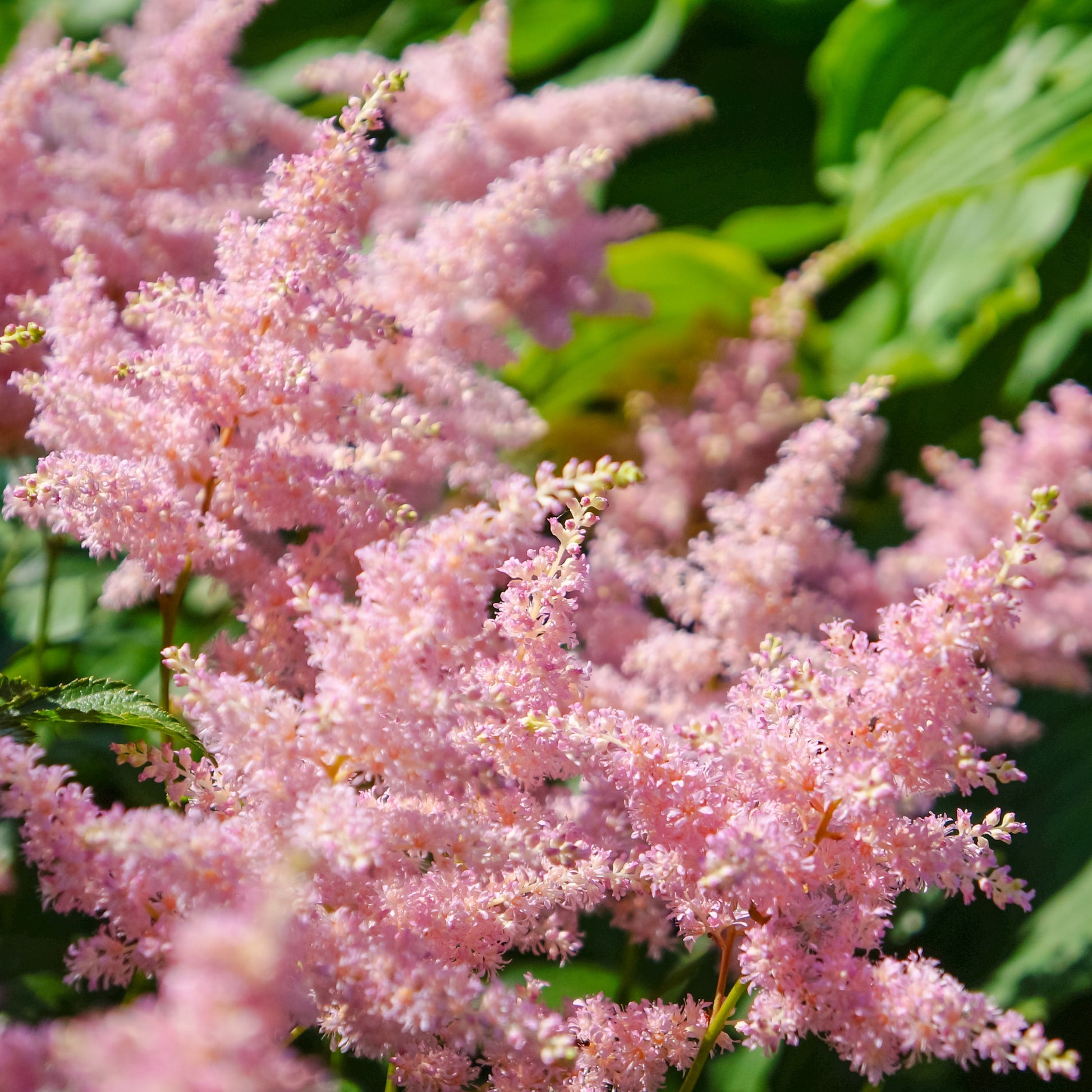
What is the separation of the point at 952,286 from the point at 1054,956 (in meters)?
0.56

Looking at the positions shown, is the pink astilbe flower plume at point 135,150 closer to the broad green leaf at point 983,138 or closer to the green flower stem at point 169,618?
the green flower stem at point 169,618

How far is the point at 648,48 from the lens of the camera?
92cm

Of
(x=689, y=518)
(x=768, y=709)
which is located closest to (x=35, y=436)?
(x=768, y=709)

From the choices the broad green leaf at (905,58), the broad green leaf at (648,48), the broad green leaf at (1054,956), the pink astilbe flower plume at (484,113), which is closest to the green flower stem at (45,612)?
the pink astilbe flower plume at (484,113)

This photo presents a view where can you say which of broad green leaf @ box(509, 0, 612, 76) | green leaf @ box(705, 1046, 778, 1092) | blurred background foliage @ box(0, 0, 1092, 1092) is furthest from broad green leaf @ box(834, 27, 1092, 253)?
green leaf @ box(705, 1046, 778, 1092)

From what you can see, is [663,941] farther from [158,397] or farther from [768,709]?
[158,397]

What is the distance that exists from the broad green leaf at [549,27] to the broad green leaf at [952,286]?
0.35 metres

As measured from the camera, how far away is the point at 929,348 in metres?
0.85

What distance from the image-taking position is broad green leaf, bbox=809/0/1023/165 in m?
0.90

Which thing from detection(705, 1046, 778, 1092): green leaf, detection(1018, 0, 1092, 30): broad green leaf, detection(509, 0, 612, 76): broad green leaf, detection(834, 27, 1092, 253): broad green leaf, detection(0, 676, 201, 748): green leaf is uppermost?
detection(1018, 0, 1092, 30): broad green leaf

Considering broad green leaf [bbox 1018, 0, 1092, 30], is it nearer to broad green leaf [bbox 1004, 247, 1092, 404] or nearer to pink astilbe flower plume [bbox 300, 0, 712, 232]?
broad green leaf [bbox 1004, 247, 1092, 404]

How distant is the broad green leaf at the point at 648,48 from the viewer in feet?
3.00

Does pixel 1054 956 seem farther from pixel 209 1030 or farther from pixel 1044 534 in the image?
pixel 209 1030

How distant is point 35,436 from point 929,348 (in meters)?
0.68
